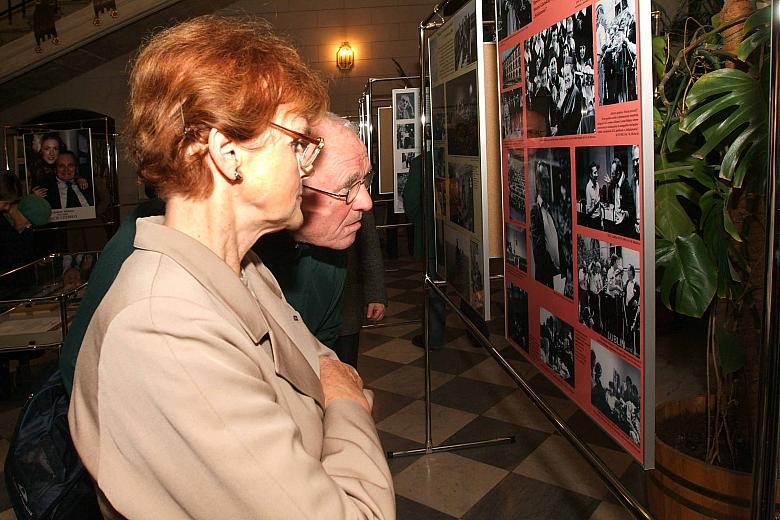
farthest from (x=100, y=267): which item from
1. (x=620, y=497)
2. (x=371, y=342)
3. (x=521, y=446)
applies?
(x=371, y=342)

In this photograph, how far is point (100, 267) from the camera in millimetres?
1613

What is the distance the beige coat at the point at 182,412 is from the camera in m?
0.99

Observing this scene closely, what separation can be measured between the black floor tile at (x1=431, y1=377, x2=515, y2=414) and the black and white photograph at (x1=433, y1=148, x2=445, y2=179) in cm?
188

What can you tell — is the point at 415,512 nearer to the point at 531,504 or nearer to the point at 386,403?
the point at 531,504

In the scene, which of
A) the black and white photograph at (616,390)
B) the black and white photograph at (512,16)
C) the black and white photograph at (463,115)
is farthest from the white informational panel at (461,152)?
the black and white photograph at (616,390)

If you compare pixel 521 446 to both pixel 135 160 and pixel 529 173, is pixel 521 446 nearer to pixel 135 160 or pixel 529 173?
pixel 529 173

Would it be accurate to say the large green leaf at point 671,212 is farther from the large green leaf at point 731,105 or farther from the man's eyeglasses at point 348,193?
the man's eyeglasses at point 348,193

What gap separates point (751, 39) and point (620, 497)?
1.35 m

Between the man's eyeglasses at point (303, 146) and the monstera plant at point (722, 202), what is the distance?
3.23 feet

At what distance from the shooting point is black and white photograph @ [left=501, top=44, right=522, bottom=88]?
186cm

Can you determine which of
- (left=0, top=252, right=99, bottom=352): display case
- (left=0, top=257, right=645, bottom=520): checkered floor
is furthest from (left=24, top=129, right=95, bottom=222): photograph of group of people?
(left=0, top=252, right=99, bottom=352): display case

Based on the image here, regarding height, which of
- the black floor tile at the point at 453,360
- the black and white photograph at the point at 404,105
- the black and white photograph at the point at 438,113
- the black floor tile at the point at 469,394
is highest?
the black and white photograph at the point at 404,105

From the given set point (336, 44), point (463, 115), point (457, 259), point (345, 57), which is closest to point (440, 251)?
point (457, 259)

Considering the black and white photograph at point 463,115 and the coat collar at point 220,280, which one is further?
the black and white photograph at point 463,115
